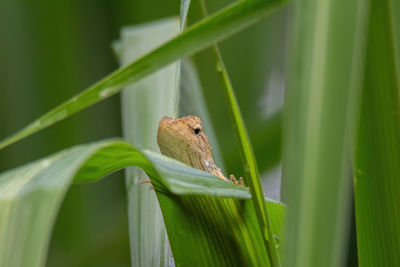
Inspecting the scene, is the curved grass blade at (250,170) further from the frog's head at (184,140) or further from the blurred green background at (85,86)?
the blurred green background at (85,86)

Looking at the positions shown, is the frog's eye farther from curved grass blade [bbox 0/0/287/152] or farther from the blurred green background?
curved grass blade [bbox 0/0/287/152]

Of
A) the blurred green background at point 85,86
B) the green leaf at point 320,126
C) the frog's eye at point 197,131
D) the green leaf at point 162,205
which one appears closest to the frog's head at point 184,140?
the frog's eye at point 197,131

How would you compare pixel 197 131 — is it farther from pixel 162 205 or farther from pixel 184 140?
pixel 162 205

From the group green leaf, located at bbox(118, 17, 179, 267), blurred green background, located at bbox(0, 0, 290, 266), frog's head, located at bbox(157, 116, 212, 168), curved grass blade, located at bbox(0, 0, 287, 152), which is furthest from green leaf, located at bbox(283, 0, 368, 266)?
blurred green background, located at bbox(0, 0, 290, 266)

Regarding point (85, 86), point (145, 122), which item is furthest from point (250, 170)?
point (85, 86)

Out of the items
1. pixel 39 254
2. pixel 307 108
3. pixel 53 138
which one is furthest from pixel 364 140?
pixel 53 138

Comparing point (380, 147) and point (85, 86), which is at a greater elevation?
point (85, 86)
